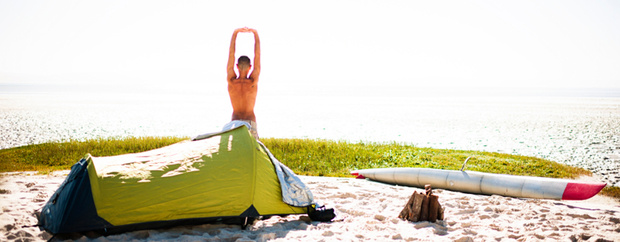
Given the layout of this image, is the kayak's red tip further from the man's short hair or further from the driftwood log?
the man's short hair

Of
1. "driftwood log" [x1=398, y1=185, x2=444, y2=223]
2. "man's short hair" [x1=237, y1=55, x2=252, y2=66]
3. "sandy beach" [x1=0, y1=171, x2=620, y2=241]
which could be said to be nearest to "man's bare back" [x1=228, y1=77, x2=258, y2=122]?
"man's short hair" [x1=237, y1=55, x2=252, y2=66]

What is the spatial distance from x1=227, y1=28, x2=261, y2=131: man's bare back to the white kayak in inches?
158

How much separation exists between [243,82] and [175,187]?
2428mm

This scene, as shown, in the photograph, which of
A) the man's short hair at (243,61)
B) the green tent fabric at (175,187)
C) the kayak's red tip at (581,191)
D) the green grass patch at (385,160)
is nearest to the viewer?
the green tent fabric at (175,187)

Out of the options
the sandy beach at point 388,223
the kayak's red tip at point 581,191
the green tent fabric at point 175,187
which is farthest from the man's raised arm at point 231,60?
the kayak's red tip at point 581,191

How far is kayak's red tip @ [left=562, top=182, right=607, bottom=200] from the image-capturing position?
7949 mm

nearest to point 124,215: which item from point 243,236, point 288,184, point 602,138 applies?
point 243,236

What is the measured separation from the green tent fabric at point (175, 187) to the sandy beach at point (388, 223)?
240 mm

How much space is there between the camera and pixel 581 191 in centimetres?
798

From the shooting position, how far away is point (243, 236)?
18.6 ft

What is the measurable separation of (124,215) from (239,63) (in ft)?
10.5

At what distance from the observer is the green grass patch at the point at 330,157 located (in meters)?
12.5

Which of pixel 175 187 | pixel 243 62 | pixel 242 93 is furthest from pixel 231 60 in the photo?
pixel 175 187

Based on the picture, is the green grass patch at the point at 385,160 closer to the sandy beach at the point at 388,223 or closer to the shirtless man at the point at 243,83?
the sandy beach at the point at 388,223
